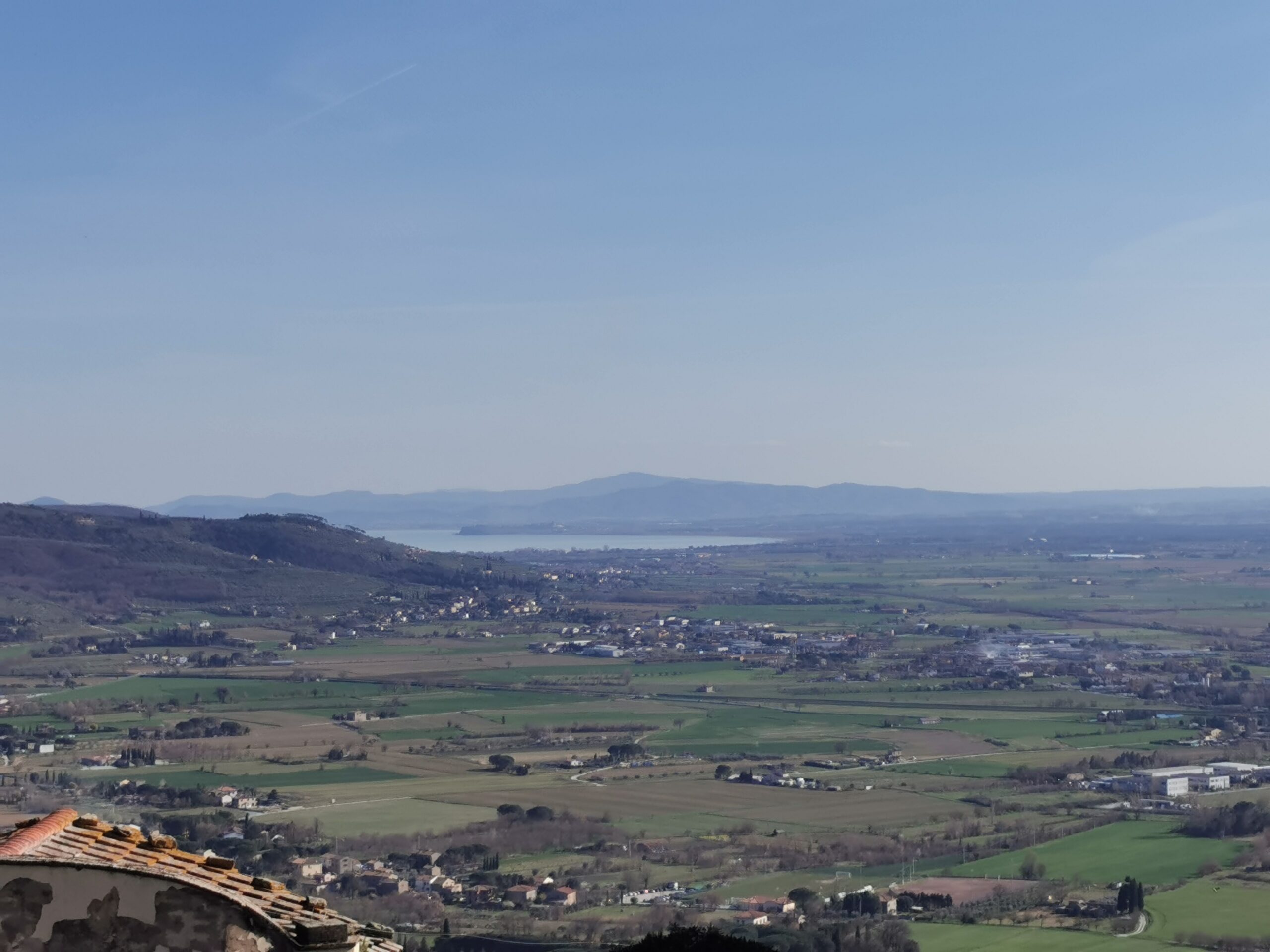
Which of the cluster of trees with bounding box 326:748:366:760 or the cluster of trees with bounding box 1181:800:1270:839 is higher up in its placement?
the cluster of trees with bounding box 1181:800:1270:839

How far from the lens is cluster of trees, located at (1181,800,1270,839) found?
3688 centimetres

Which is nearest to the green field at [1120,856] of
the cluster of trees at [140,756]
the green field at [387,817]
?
the green field at [387,817]

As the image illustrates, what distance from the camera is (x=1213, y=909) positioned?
2866 centimetres

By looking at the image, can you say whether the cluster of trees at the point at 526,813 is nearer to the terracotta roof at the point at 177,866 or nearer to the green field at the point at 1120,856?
the green field at the point at 1120,856

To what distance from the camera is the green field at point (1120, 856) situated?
106 ft

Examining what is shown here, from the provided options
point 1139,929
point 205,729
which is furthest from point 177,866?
point 205,729

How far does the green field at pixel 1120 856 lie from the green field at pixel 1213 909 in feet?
3.07

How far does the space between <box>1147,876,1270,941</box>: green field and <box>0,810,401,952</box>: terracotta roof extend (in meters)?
22.7

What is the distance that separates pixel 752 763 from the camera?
48531mm

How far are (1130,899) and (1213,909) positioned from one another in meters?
1.34

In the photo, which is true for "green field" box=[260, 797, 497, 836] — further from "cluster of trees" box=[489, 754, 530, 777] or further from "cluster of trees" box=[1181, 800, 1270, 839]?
"cluster of trees" box=[1181, 800, 1270, 839]

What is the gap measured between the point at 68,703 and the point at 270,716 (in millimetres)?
7678

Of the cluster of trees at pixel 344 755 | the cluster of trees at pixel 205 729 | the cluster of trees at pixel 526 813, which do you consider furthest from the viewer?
the cluster of trees at pixel 205 729

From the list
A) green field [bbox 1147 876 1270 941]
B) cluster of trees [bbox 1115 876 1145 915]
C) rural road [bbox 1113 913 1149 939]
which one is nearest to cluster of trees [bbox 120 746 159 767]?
cluster of trees [bbox 1115 876 1145 915]
